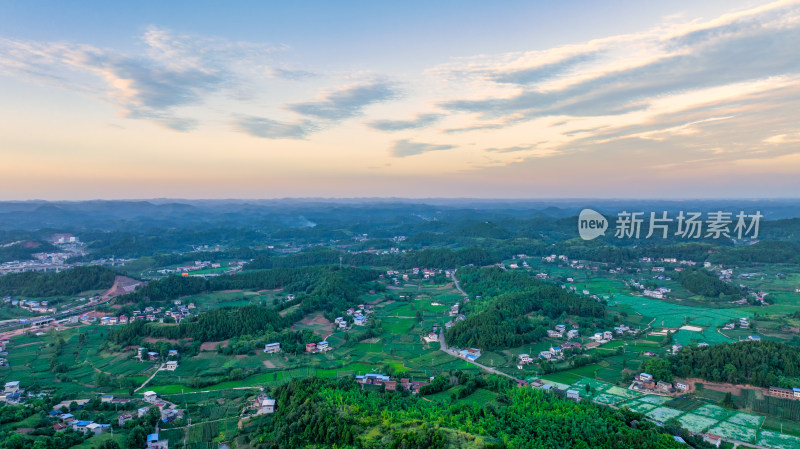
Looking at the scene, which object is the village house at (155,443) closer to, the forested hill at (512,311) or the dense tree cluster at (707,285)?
the forested hill at (512,311)

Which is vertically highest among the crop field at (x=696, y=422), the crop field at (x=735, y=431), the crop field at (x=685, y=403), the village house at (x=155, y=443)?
the crop field at (x=735, y=431)

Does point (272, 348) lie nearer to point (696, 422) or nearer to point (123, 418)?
point (123, 418)

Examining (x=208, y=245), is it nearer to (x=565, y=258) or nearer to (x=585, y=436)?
(x=565, y=258)

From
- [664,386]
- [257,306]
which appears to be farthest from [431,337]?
[664,386]

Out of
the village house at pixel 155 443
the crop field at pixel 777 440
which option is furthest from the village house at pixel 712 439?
the village house at pixel 155 443

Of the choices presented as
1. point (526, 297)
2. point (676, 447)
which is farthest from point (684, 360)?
point (526, 297)

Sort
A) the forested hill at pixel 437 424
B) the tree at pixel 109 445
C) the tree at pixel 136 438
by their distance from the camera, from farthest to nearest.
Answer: the tree at pixel 136 438 < the tree at pixel 109 445 < the forested hill at pixel 437 424

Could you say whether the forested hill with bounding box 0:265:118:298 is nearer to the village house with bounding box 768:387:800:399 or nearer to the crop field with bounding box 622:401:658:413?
the crop field with bounding box 622:401:658:413
